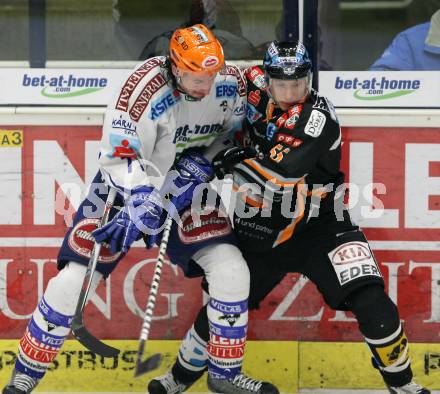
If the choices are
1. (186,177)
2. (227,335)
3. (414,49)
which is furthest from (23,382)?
(414,49)

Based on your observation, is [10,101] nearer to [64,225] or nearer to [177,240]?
[64,225]

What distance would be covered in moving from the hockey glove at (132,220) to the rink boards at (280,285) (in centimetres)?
66

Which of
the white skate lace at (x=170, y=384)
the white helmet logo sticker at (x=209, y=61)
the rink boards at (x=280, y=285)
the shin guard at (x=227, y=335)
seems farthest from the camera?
the rink boards at (x=280, y=285)

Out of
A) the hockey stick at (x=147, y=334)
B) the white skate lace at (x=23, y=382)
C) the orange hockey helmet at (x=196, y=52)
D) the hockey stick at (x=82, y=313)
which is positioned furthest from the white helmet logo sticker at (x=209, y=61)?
the white skate lace at (x=23, y=382)

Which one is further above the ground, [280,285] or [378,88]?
[378,88]

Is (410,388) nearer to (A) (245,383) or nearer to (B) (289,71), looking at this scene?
(A) (245,383)

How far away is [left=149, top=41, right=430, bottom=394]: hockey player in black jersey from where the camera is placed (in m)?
4.14

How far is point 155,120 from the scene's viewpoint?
416cm

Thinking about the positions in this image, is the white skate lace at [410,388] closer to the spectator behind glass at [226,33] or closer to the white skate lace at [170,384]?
the white skate lace at [170,384]

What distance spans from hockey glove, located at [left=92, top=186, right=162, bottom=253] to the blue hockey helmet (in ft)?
1.90

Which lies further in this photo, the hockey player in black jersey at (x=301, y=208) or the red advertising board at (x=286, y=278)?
the red advertising board at (x=286, y=278)

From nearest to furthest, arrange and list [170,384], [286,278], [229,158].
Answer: [229,158], [170,384], [286,278]

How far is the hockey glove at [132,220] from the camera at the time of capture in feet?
13.4

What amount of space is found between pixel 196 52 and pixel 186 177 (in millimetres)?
472
